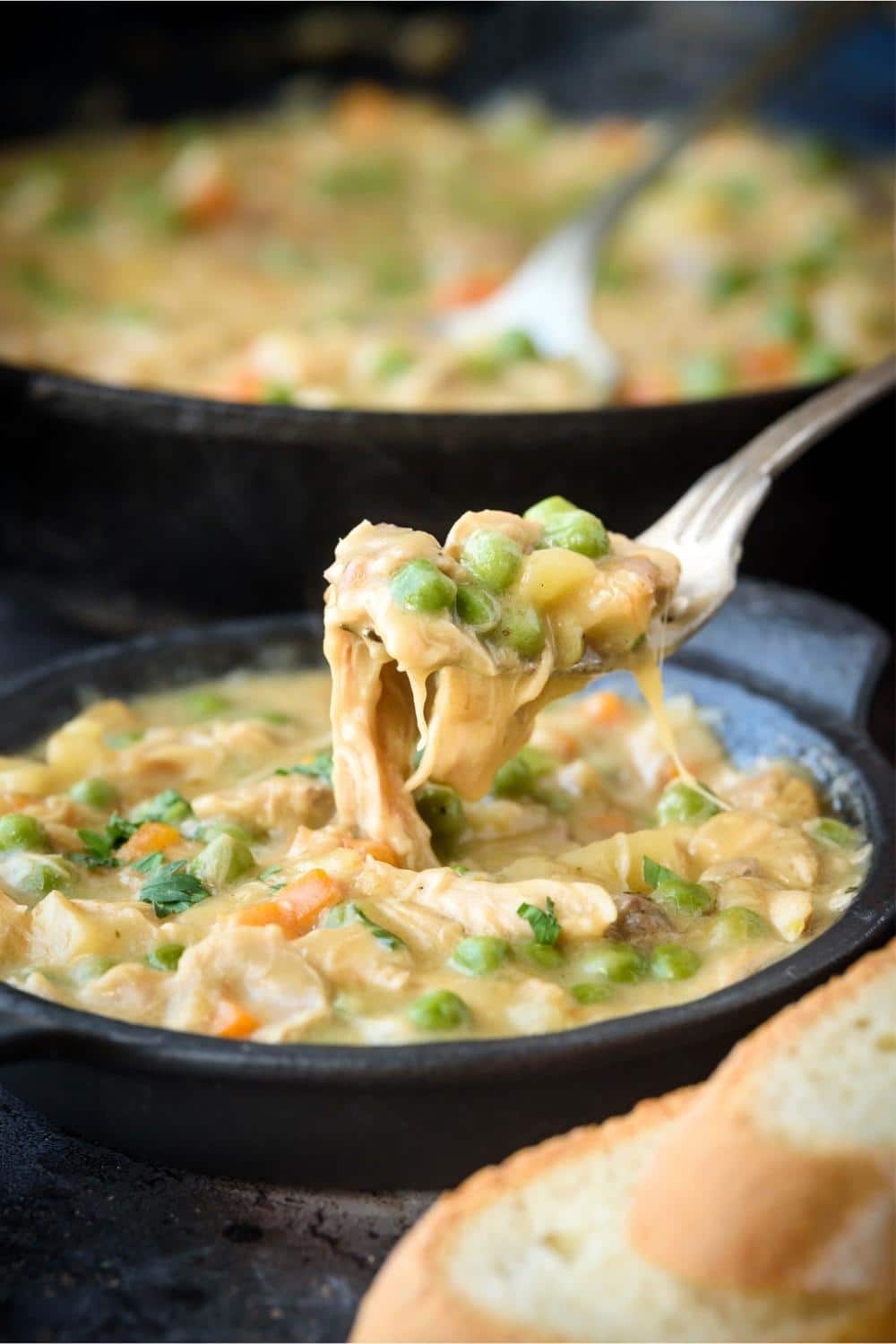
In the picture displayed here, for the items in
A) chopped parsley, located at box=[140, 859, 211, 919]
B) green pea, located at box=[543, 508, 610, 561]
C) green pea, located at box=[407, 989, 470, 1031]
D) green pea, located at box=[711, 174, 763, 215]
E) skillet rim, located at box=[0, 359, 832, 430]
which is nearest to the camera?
green pea, located at box=[407, 989, 470, 1031]

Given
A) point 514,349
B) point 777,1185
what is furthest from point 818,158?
point 777,1185

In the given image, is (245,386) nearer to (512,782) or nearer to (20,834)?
(512,782)

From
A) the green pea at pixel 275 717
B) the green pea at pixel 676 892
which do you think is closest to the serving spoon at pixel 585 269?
the green pea at pixel 275 717

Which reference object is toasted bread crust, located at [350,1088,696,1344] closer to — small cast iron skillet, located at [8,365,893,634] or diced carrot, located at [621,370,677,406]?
small cast iron skillet, located at [8,365,893,634]

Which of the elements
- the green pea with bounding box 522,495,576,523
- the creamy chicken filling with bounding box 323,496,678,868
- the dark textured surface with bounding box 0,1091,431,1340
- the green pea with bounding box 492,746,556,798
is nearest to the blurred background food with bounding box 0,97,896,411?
the green pea with bounding box 492,746,556,798

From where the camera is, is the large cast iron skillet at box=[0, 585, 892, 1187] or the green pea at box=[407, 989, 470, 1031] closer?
the large cast iron skillet at box=[0, 585, 892, 1187]

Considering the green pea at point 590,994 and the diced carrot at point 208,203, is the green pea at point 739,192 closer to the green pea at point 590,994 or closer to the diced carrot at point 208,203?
the diced carrot at point 208,203
